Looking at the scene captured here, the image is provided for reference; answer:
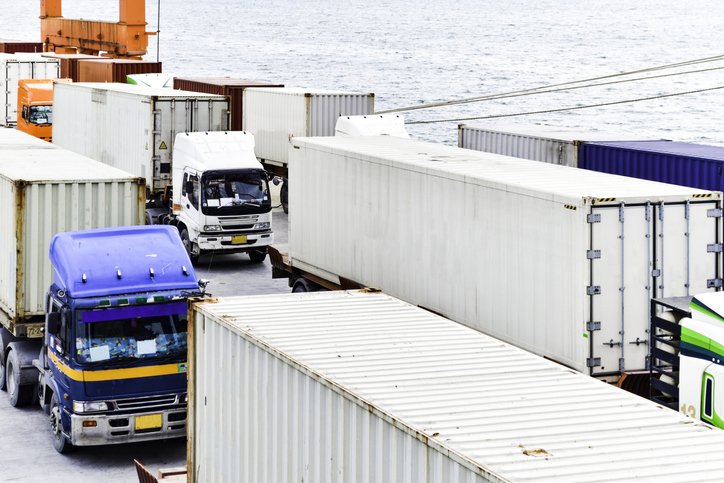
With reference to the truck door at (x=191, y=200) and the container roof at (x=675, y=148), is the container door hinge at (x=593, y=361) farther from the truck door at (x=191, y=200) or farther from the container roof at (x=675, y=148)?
the truck door at (x=191, y=200)

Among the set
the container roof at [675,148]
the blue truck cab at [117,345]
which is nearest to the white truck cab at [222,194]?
the container roof at [675,148]

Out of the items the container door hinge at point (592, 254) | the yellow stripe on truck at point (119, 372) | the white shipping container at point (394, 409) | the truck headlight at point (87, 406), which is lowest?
the truck headlight at point (87, 406)

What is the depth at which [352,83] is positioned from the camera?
4048 inches

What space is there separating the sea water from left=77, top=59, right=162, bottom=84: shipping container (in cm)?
1842

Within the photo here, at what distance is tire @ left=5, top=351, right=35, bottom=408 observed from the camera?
1469cm

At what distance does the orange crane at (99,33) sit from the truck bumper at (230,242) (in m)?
29.0

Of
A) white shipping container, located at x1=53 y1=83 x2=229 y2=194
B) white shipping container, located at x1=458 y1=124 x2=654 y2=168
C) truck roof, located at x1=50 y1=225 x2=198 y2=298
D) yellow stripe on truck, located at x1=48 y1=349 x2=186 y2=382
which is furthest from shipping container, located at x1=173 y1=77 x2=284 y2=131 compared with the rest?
yellow stripe on truck, located at x1=48 y1=349 x2=186 y2=382

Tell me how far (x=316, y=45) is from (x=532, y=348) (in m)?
137

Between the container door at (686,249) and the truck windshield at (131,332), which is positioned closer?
the container door at (686,249)

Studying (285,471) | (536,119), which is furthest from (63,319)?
(536,119)

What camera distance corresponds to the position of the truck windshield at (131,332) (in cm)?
1238

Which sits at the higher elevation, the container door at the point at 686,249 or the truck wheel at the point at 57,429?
the container door at the point at 686,249

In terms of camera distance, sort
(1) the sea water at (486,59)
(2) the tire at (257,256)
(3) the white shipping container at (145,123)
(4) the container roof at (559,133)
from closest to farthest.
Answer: (4) the container roof at (559,133), (2) the tire at (257,256), (3) the white shipping container at (145,123), (1) the sea water at (486,59)

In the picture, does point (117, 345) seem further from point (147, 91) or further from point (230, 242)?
point (147, 91)
